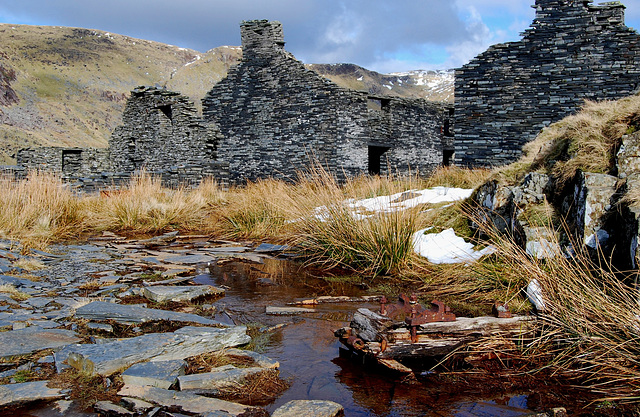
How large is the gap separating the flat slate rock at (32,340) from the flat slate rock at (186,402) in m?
0.82

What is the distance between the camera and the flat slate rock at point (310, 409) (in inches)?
99.0

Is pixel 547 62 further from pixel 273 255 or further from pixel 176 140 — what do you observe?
pixel 176 140

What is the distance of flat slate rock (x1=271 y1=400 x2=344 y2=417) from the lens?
2.51 metres

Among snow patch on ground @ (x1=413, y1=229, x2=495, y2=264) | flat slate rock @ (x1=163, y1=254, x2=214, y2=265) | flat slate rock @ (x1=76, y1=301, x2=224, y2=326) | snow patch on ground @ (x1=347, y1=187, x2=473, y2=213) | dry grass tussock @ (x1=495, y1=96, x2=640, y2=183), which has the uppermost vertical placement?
dry grass tussock @ (x1=495, y1=96, x2=640, y2=183)

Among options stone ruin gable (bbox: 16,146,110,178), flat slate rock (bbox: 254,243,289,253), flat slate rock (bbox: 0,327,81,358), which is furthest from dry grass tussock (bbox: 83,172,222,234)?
stone ruin gable (bbox: 16,146,110,178)

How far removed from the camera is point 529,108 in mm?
13695

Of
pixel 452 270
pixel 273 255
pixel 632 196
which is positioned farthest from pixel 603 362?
pixel 273 255

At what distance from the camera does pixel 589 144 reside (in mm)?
4930

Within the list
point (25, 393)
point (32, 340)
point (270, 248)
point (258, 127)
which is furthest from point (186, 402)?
point (258, 127)

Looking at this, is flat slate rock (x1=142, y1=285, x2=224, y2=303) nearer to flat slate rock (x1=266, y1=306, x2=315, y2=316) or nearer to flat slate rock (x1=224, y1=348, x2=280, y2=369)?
flat slate rock (x1=266, y1=306, x2=315, y2=316)

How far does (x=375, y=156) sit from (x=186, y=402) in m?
18.9

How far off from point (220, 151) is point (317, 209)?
1268 cm

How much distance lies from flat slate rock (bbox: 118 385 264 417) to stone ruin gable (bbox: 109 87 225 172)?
1491 cm

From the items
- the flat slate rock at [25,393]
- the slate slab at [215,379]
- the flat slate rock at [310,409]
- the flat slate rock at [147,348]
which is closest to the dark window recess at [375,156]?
the flat slate rock at [147,348]
